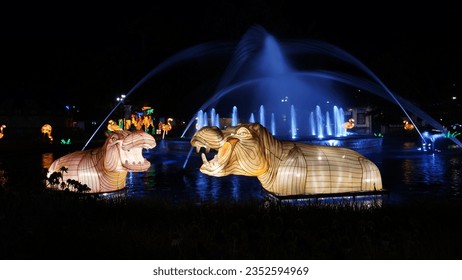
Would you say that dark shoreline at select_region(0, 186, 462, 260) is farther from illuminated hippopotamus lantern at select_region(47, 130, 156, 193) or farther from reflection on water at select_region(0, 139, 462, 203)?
reflection on water at select_region(0, 139, 462, 203)

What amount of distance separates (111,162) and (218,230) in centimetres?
377

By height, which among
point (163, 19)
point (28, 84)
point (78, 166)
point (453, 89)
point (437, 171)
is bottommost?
point (437, 171)

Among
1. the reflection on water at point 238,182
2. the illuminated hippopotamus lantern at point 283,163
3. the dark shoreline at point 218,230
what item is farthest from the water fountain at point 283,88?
the dark shoreline at point 218,230

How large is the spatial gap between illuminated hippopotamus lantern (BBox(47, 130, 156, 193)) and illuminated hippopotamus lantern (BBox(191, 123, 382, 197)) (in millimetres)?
1580

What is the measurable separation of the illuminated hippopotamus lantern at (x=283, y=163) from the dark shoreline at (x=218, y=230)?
740 millimetres

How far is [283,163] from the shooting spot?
8.43 meters

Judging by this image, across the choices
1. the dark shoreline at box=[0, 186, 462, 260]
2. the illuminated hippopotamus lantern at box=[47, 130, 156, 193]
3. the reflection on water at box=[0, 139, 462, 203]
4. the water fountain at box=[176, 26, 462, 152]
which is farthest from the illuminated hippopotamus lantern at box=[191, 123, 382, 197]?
the water fountain at box=[176, 26, 462, 152]

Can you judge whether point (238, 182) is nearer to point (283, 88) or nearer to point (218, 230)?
point (218, 230)

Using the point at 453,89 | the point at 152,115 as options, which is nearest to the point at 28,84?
the point at 152,115

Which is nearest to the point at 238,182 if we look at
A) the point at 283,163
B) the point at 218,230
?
the point at 283,163

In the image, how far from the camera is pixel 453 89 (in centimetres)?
3591

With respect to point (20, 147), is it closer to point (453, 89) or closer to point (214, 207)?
point (214, 207)

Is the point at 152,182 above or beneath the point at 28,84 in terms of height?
beneath

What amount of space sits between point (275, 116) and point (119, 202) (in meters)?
32.0
